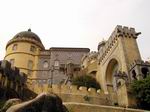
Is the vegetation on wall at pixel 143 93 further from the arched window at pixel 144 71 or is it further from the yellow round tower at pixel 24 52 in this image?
the yellow round tower at pixel 24 52

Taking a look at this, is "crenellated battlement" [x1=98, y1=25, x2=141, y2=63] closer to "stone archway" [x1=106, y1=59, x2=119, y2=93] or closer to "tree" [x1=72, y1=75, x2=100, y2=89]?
"stone archway" [x1=106, y1=59, x2=119, y2=93]

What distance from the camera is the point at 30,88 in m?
27.2

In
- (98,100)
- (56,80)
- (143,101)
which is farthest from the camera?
(56,80)

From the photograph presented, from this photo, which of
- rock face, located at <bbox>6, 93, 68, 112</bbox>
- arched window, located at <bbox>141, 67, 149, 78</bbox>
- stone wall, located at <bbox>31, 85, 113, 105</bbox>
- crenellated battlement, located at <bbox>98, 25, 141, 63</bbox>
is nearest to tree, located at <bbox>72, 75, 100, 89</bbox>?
crenellated battlement, located at <bbox>98, 25, 141, 63</bbox>

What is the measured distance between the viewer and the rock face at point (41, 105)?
19.2 ft

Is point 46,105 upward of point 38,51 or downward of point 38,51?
downward

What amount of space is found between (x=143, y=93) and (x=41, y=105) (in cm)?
2161

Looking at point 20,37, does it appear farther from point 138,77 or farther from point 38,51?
point 138,77

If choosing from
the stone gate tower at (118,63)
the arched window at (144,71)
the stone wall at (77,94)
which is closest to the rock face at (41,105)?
the stone gate tower at (118,63)

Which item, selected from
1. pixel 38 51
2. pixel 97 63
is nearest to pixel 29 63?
pixel 38 51

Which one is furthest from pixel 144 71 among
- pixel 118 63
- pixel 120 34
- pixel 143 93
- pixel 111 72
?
pixel 111 72

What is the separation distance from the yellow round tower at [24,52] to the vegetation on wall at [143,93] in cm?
3127

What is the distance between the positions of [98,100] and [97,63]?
16977mm

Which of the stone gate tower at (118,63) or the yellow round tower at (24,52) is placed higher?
the yellow round tower at (24,52)
